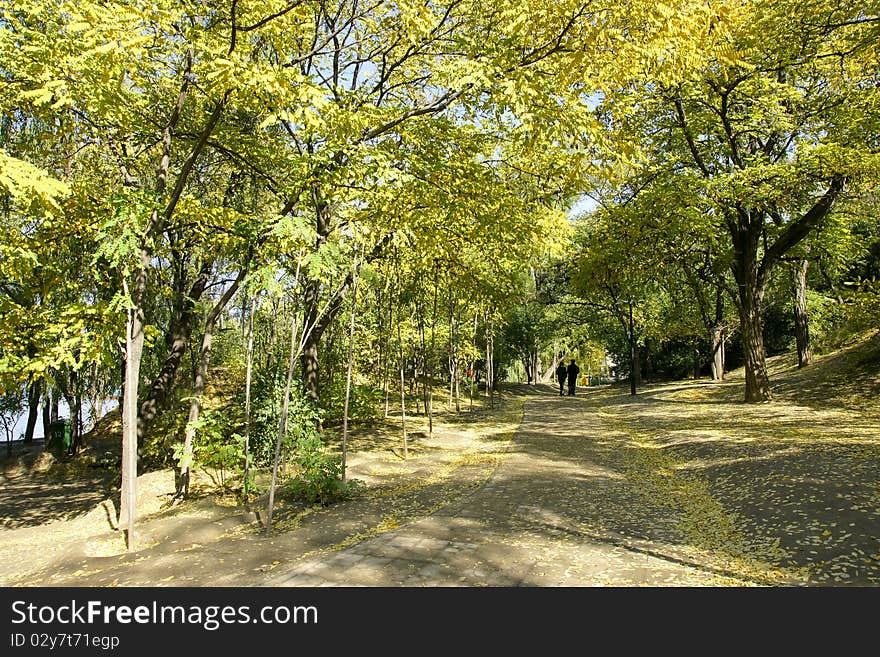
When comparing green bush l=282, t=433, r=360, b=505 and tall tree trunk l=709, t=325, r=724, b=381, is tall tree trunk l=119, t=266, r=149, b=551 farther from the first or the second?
tall tree trunk l=709, t=325, r=724, b=381

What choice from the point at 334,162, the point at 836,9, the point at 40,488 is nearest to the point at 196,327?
the point at 40,488

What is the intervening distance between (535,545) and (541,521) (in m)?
0.85

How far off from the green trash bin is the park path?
50.1 feet

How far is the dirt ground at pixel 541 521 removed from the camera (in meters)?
4.36

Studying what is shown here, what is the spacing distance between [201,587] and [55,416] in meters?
16.8

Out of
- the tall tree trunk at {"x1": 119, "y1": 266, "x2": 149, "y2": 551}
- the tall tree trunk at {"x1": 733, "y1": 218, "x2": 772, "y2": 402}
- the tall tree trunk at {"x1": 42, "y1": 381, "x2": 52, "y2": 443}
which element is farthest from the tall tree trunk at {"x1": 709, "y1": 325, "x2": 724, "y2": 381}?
the tall tree trunk at {"x1": 42, "y1": 381, "x2": 52, "y2": 443}

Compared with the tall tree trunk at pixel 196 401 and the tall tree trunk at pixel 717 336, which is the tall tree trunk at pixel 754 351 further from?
the tall tree trunk at pixel 196 401

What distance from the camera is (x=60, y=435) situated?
56.1ft

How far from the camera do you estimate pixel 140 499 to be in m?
8.52

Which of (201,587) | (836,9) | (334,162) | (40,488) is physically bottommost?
(40,488)

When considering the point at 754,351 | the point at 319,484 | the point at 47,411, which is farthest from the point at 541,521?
the point at 47,411

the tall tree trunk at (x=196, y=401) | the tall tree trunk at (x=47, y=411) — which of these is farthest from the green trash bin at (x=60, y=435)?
the tall tree trunk at (x=196, y=401)

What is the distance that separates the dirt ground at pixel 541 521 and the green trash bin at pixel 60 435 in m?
5.38

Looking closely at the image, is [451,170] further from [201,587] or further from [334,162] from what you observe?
[201,587]
